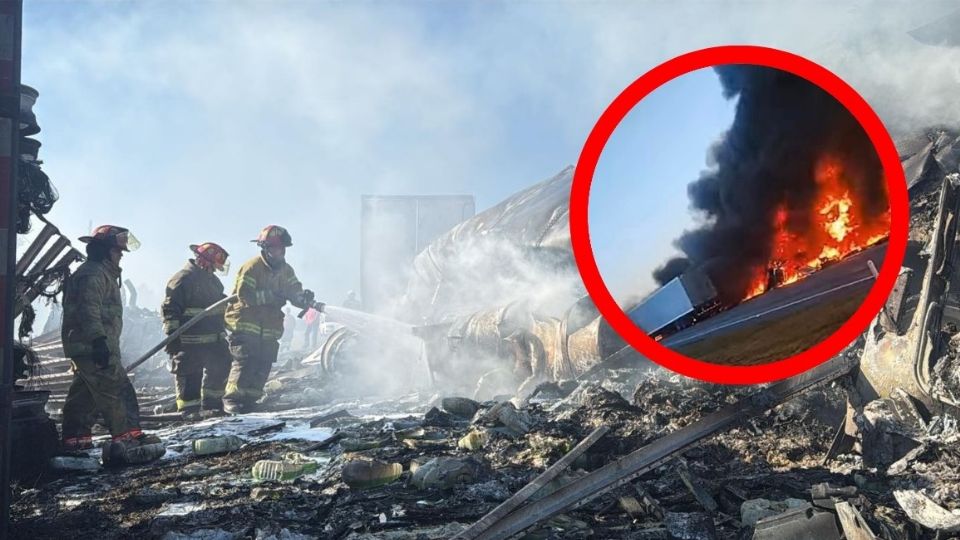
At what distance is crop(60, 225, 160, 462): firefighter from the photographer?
5.87 meters

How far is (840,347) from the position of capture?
1.08m

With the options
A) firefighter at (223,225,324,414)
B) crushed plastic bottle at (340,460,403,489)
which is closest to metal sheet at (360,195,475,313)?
firefighter at (223,225,324,414)

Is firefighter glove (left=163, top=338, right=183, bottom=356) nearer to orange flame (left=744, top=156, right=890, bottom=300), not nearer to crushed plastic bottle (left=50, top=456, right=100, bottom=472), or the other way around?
crushed plastic bottle (left=50, top=456, right=100, bottom=472)

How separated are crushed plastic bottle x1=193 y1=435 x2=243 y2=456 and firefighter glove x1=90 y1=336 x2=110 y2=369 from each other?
3.93 feet

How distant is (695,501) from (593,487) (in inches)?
60.0

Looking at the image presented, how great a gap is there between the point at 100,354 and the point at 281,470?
8.64ft

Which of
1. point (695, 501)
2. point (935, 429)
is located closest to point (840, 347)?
point (695, 501)

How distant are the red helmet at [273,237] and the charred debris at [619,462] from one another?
11.0ft

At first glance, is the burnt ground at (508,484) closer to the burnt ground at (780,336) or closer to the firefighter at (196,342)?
the burnt ground at (780,336)

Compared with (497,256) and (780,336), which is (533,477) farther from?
(497,256)

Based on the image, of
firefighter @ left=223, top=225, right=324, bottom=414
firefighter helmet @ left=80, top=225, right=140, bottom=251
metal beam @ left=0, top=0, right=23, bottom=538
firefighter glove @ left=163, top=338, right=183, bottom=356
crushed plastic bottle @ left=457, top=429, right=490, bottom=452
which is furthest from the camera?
firefighter @ left=223, top=225, right=324, bottom=414

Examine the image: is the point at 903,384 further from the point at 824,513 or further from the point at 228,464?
the point at 228,464

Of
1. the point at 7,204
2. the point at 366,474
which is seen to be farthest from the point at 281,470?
the point at 7,204
